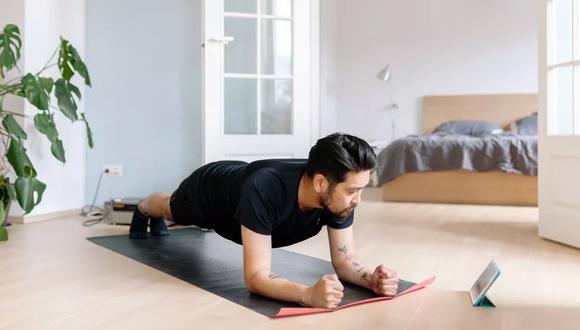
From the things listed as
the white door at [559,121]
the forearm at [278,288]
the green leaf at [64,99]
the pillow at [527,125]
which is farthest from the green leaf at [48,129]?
the pillow at [527,125]

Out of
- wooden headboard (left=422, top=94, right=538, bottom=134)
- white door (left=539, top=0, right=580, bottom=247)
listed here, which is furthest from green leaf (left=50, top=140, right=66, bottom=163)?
wooden headboard (left=422, top=94, right=538, bottom=134)

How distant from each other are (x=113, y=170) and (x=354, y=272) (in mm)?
2807

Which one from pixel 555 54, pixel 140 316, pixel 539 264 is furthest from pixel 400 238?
pixel 140 316

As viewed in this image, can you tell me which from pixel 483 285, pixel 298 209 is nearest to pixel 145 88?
pixel 298 209

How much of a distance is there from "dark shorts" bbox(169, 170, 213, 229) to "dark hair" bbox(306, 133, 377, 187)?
0.76 metres

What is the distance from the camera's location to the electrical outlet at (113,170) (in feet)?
14.5

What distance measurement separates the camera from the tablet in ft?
5.98

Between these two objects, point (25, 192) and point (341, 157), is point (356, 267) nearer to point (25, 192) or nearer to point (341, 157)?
point (341, 157)

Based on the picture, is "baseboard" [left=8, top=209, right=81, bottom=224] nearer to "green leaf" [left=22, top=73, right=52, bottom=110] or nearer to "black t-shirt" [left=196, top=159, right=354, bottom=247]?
"green leaf" [left=22, top=73, right=52, bottom=110]

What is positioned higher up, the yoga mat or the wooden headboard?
the wooden headboard

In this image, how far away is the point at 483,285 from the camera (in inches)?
74.5

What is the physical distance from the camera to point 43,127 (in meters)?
3.47

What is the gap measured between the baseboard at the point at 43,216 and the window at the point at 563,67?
317cm

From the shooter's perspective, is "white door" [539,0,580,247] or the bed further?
the bed
